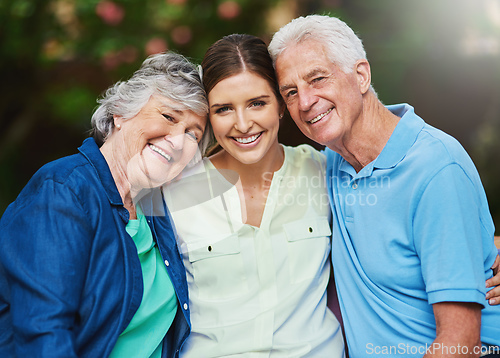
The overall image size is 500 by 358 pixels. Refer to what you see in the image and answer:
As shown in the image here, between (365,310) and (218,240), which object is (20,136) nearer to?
(218,240)

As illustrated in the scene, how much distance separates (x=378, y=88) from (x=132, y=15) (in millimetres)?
1722

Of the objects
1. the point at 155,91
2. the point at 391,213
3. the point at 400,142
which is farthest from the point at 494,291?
the point at 155,91

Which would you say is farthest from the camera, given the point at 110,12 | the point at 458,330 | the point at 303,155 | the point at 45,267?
the point at 110,12

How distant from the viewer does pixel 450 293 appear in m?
1.36

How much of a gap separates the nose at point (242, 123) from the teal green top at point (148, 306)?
472 mm

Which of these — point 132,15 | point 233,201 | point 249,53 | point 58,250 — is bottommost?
point 58,250

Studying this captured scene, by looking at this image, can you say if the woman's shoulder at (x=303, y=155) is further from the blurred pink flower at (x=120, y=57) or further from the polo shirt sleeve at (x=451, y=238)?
the blurred pink flower at (x=120, y=57)

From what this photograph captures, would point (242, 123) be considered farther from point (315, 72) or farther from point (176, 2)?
point (176, 2)

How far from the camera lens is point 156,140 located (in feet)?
5.37

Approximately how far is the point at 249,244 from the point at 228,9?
6.24ft

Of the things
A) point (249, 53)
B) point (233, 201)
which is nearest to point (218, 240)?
point (233, 201)

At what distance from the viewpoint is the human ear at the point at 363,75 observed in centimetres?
168

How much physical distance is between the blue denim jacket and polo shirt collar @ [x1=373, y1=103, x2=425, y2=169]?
2.95 ft

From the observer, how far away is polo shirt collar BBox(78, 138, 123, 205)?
4.91ft
